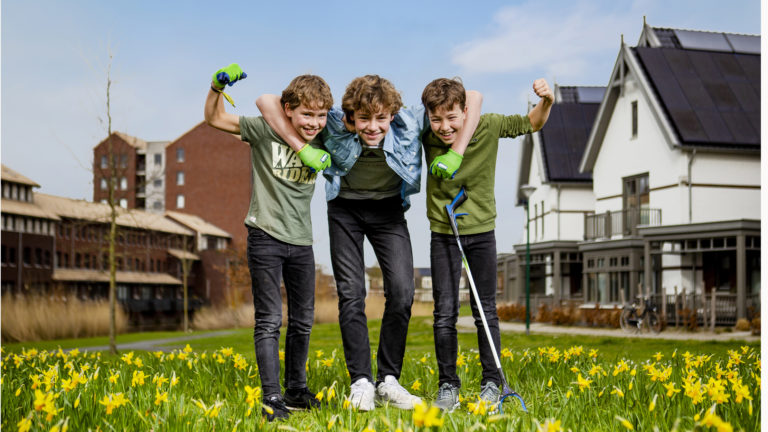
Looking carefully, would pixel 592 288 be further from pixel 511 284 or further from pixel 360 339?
pixel 360 339

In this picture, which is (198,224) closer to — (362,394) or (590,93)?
(590,93)

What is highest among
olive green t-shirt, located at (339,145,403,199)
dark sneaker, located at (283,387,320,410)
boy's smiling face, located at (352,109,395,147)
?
boy's smiling face, located at (352,109,395,147)

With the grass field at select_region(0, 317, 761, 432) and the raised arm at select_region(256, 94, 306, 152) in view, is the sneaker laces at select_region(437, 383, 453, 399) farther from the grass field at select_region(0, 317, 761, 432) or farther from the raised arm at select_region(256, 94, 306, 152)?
the raised arm at select_region(256, 94, 306, 152)

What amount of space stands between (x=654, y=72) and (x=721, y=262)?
6310mm

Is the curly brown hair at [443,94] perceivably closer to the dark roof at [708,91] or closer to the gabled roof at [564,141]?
the dark roof at [708,91]

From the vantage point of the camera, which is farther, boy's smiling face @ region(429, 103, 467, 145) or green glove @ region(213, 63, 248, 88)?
boy's smiling face @ region(429, 103, 467, 145)

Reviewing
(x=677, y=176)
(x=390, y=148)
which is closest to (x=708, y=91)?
(x=677, y=176)

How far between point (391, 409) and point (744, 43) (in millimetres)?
30114

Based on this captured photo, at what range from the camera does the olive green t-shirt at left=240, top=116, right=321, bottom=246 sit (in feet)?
15.7

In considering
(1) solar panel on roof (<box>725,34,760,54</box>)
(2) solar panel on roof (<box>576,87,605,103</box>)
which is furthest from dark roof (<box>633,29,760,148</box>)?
(2) solar panel on roof (<box>576,87,605,103</box>)

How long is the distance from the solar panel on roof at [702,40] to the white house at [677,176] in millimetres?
242

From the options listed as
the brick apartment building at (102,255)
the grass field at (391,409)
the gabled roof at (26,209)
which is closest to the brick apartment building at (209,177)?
the brick apartment building at (102,255)

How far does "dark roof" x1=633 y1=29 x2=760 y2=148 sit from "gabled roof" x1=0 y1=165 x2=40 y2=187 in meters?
35.0

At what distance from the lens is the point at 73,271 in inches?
1981
